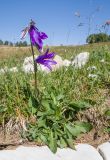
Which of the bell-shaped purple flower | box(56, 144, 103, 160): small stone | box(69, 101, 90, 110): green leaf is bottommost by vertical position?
box(56, 144, 103, 160): small stone

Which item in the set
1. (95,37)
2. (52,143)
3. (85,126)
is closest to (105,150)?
(85,126)

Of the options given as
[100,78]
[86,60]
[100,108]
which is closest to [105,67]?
[100,78]

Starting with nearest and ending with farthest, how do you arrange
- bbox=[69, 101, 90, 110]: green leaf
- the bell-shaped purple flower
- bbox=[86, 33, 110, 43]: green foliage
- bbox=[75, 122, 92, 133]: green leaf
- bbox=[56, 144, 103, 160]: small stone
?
1. bbox=[56, 144, 103, 160]: small stone
2. the bell-shaped purple flower
3. bbox=[75, 122, 92, 133]: green leaf
4. bbox=[69, 101, 90, 110]: green leaf
5. bbox=[86, 33, 110, 43]: green foliage

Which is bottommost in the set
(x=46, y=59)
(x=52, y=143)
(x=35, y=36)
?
(x=52, y=143)

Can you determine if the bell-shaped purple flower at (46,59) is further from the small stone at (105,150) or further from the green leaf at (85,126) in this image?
the small stone at (105,150)

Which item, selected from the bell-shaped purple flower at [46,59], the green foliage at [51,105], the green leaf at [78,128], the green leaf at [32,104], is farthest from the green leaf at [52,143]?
the bell-shaped purple flower at [46,59]

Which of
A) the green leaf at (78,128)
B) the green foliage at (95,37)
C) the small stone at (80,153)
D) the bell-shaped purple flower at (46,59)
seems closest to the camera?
the small stone at (80,153)

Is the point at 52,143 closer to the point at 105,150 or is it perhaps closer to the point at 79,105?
the point at 105,150

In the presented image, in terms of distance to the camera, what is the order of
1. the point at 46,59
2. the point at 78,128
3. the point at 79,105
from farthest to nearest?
the point at 79,105 < the point at 78,128 < the point at 46,59

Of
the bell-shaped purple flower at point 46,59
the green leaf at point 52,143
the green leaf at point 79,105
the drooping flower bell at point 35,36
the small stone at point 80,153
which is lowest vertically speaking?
the small stone at point 80,153

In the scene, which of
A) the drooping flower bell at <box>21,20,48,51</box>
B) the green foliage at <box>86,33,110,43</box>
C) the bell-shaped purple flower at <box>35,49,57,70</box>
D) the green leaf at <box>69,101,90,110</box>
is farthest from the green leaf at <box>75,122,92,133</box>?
the green foliage at <box>86,33,110,43</box>

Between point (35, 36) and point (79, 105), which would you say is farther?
point (79, 105)

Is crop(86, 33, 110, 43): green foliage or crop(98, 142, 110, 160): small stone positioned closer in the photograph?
crop(98, 142, 110, 160): small stone

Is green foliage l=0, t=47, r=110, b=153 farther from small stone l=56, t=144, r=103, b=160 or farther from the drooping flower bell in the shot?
the drooping flower bell
